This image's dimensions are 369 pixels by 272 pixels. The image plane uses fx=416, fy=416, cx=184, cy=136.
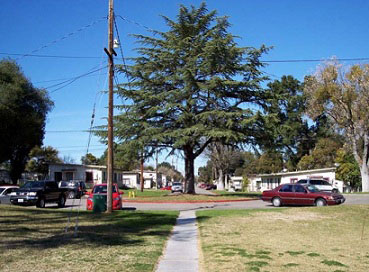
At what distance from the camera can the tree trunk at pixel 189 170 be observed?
35.1 meters

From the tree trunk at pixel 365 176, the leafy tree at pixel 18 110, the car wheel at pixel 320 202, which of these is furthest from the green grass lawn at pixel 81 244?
the tree trunk at pixel 365 176

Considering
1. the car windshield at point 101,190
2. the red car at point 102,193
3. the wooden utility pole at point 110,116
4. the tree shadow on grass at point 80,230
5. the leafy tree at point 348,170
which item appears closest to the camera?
the tree shadow on grass at point 80,230

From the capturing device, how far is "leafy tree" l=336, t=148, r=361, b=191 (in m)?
49.9

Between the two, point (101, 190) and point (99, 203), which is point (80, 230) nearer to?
point (99, 203)

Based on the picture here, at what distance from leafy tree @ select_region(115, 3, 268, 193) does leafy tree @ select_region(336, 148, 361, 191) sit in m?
21.9

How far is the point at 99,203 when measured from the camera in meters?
20.2

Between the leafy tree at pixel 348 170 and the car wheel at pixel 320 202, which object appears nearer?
the car wheel at pixel 320 202

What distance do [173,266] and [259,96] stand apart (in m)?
26.4

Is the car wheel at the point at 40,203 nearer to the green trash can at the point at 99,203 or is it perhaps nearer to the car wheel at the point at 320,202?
the green trash can at the point at 99,203

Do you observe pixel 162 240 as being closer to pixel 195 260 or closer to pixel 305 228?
pixel 195 260

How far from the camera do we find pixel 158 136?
1242 inches

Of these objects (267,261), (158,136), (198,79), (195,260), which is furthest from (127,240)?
(198,79)

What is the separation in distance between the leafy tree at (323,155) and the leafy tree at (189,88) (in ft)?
103

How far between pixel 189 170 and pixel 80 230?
2275cm
